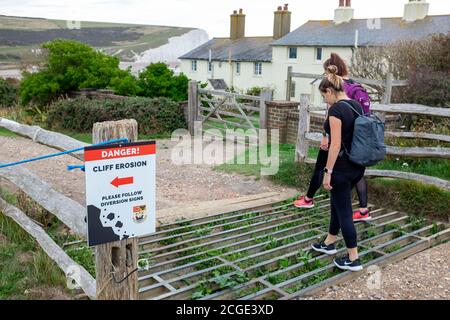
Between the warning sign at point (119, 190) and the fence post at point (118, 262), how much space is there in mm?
94

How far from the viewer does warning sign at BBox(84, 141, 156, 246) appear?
2719 millimetres

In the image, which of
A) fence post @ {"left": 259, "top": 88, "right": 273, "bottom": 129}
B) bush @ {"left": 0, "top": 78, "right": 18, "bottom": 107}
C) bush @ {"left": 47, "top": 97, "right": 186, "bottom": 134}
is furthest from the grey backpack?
bush @ {"left": 0, "top": 78, "right": 18, "bottom": 107}

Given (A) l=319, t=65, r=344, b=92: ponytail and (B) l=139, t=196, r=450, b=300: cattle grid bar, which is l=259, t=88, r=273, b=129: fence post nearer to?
(B) l=139, t=196, r=450, b=300: cattle grid bar

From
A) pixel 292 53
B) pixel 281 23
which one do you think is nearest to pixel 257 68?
pixel 292 53

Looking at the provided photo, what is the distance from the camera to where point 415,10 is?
27.9 meters

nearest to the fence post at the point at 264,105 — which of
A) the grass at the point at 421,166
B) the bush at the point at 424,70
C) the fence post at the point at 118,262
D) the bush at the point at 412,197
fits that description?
the bush at the point at 424,70

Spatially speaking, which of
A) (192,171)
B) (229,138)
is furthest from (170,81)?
(192,171)

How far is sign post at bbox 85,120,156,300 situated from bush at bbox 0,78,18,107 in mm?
18287

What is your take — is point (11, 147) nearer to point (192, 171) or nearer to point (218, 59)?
point (192, 171)

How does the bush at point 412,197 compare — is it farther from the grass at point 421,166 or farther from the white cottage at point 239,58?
the white cottage at point 239,58

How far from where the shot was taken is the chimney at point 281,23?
35.4 metres

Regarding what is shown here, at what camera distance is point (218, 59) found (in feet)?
122

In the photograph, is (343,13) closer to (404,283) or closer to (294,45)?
(294,45)

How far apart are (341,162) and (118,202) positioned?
2251mm
